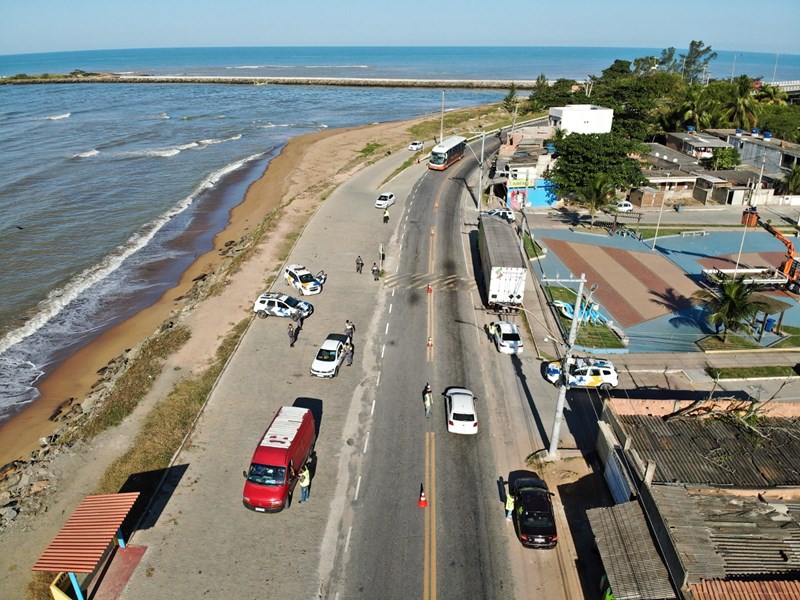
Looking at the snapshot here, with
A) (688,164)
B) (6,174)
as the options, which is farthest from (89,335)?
(688,164)

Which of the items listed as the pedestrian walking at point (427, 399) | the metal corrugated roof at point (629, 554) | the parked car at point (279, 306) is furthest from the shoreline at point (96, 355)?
the metal corrugated roof at point (629, 554)

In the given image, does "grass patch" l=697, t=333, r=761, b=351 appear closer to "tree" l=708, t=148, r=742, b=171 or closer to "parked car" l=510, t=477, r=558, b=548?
"parked car" l=510, t=477, r=558, b=548

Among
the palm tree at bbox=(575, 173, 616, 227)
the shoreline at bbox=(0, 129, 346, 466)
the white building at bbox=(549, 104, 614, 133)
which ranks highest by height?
the white building at bbox=(549, 104, 614, 133)

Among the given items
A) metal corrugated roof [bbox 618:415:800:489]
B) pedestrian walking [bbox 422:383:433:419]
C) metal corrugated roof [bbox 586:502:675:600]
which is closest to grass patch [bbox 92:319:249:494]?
pedestrian walking [bbox 422:383:433:419]

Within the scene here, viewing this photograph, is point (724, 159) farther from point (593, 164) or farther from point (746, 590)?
point (746, 590)

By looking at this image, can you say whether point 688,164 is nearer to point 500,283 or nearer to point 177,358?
point 500,283

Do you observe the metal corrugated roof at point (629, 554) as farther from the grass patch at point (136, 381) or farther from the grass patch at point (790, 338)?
the grass patch at point (136, 381)
